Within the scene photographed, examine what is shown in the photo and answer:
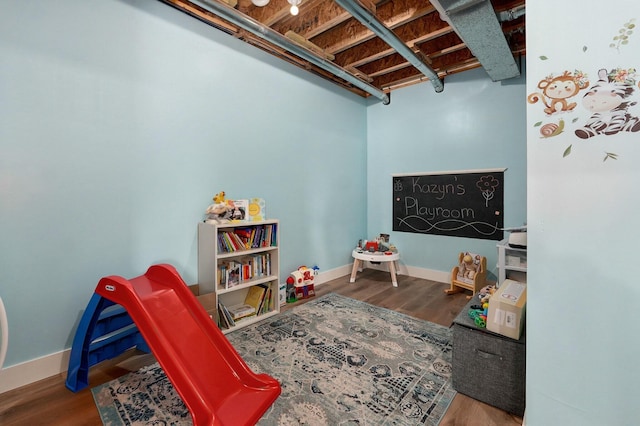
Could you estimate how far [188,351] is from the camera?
4.89 feet

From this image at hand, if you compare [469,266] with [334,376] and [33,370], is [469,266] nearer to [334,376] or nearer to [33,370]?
[334,376]

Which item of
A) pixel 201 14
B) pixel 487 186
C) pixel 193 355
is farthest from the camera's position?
pixel 487 186

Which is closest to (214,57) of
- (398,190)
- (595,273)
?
(398,190)

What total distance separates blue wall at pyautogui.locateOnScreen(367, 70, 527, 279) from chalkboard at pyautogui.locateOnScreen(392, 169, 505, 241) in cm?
8

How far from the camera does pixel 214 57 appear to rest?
2.64m

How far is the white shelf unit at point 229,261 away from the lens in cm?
238

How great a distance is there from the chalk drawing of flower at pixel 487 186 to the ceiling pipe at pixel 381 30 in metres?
1.48

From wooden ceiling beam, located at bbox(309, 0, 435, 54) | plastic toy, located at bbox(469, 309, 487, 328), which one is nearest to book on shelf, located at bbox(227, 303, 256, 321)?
plastic toy, located at bbox(469, 309, 487, 328)

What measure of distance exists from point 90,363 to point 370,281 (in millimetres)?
3034

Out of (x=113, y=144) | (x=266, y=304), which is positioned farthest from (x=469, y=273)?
(x=113, y=144)

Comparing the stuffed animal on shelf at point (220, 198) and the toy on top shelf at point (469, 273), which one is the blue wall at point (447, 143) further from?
the stuffed animal on shelf at point (220, 198)

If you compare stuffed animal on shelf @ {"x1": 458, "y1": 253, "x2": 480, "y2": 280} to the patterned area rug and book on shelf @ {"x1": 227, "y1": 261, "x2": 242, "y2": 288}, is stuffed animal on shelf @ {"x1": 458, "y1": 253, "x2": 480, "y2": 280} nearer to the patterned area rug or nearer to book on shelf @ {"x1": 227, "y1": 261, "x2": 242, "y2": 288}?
the patterned area rug

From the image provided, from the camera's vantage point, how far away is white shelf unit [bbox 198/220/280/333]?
93.7 inches

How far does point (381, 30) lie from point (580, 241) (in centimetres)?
229
